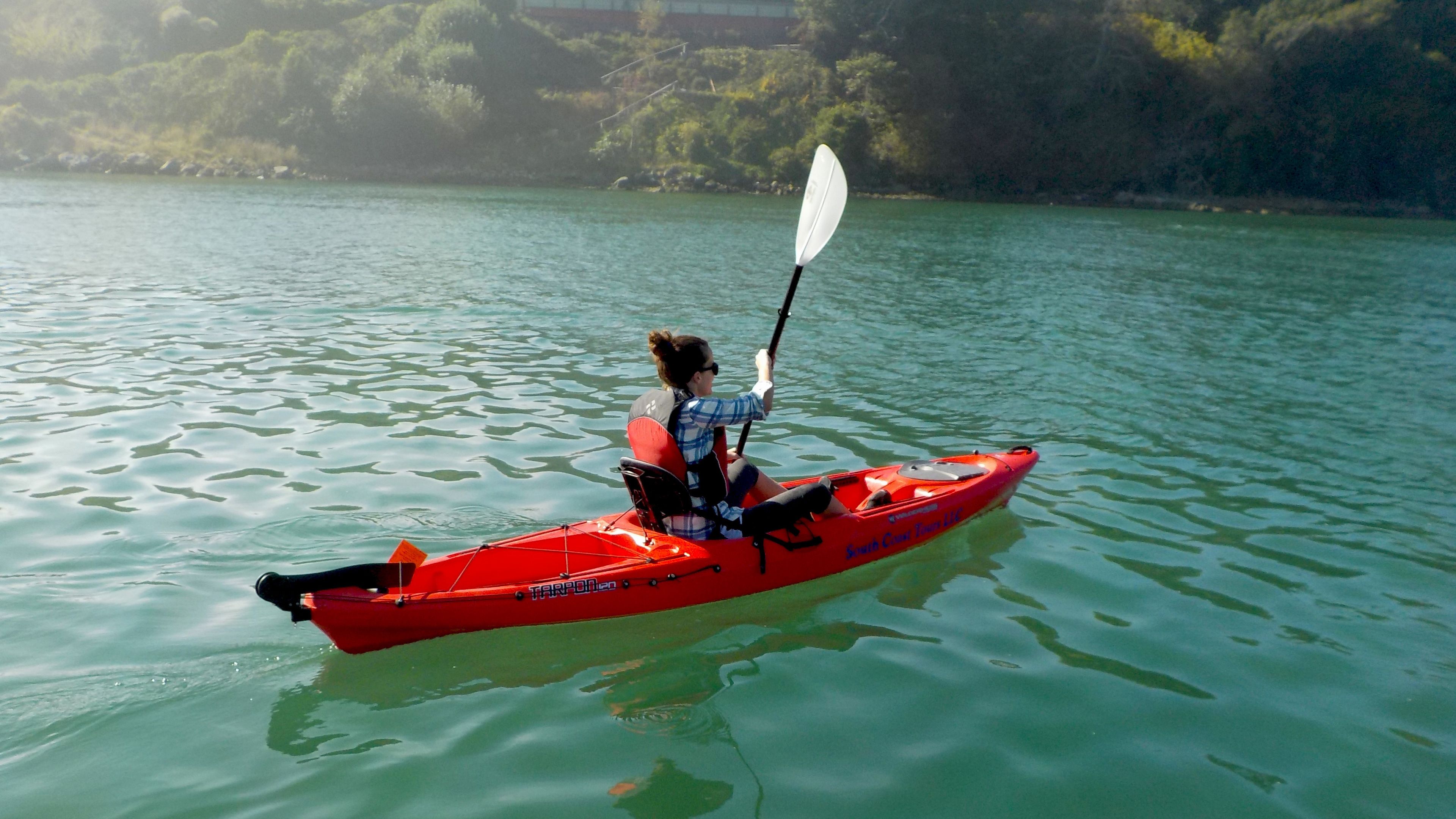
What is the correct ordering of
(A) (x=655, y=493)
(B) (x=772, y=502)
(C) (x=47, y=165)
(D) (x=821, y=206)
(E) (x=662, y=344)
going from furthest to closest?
(C) (x=47, y=165), (D) (x=821, y=206), (B) (x=772, y=502), (A) (x=655, y=493), (E) (x=662, y=344)

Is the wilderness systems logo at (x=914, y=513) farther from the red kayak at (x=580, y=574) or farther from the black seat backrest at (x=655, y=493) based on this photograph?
the black seat backrest at (x=655, y=493)

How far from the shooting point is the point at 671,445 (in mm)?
5629

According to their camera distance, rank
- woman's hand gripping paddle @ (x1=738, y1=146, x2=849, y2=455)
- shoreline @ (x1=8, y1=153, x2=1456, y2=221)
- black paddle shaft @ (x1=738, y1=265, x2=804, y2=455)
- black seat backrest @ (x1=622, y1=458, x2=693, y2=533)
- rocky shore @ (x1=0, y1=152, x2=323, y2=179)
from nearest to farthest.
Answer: black seat backrest @ (x1=622, y1=458, x2=693, y2=533) < black paddle shaft @ (x1=738, y1=265, x2=804, y2=455) < woman's hand gripping paddle @ (x1=738, y1=146, x2=849, y2=455) < shoreline @ (x1=8, y1=153, x2=1456, y2=221) < rocky shore @ (x1=0, y1=152, x2=323, y2=179)

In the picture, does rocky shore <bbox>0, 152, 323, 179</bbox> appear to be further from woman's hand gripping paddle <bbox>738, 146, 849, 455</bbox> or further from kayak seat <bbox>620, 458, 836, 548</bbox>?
kayak seat <bbox>620, 458, 836, 548</bbox>

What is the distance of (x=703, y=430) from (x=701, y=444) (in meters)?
0.09

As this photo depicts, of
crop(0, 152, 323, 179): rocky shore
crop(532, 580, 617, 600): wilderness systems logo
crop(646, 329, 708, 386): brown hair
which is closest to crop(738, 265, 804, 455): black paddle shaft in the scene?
crop(646, 329, 708, 386): brown hair

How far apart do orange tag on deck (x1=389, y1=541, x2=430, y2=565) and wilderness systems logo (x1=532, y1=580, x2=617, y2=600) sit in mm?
600

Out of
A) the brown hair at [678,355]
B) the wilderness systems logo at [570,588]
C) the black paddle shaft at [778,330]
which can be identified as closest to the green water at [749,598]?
the wilderness systems logo at [570,588]

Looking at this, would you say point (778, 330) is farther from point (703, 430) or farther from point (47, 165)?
point (47, 165)

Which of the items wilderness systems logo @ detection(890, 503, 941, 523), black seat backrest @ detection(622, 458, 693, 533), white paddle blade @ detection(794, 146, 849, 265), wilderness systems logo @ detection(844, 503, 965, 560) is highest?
white paddle blade @ detection(794, 146, 849, 265)

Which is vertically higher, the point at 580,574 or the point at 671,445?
the point at 671,445

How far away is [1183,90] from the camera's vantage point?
185 ft

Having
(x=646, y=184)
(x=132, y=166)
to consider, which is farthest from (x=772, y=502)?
(x=132, y=166)

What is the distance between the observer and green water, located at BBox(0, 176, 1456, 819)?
4430 mm
